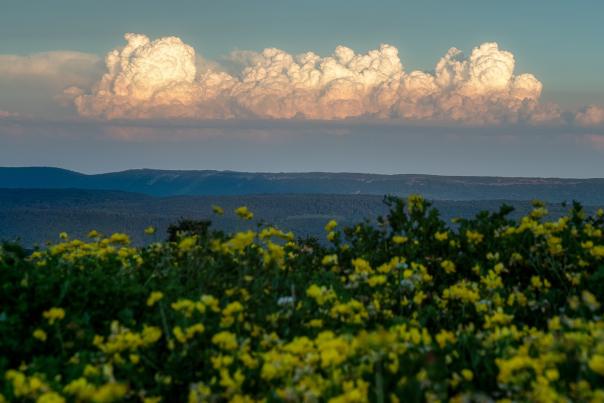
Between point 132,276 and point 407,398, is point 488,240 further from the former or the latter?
point 407,398

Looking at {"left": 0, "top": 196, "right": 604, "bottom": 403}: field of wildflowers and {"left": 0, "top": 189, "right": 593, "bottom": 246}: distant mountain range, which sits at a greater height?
{"left": 0, "top": 196, "right": 604, "bottom": 403}: field of wildflowers

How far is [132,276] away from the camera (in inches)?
324

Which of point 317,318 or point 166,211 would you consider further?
point 166,211

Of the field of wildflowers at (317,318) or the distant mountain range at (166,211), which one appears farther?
the distant mountain range at (166,211)

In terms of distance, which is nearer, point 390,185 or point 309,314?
point 309,314

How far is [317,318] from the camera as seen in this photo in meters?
6.70

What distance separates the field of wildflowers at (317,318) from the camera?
4.77m

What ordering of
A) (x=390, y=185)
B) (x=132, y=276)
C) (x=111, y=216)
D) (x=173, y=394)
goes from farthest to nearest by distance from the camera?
(x=390, y=185) < (x=111, y=216) < (x=132, y=276) < (x=173, y=394)

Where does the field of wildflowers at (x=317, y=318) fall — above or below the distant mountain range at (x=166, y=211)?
above

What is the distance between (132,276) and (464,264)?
3927 mm

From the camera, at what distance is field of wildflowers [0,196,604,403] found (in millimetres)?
4766

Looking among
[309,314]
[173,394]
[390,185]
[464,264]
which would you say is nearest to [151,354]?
[173,394]

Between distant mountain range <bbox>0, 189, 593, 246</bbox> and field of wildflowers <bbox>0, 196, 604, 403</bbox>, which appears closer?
field of wildflowers <bbox>0, 196, 604, 403</bbox>

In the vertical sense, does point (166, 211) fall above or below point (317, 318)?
below
